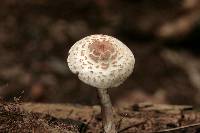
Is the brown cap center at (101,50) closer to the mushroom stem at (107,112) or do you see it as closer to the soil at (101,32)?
the mushroom stem at (107,112)

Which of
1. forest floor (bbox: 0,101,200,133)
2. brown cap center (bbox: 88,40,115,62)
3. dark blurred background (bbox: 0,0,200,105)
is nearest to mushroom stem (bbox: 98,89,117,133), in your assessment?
forest floor (bbox: 0,101,200,133)

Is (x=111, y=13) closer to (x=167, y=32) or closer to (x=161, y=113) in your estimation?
(x=167, y=32)

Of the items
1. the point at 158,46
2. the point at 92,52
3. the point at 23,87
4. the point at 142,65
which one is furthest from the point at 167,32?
the point at 92,52

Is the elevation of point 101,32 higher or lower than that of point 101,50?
higher

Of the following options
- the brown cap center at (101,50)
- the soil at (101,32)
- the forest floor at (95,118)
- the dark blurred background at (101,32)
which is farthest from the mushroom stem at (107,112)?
the dark blurred background at (101,32)

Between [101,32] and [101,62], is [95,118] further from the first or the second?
[101,32]

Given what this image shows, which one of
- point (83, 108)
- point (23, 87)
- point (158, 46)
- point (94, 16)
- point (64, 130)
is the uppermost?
point (94, 16)

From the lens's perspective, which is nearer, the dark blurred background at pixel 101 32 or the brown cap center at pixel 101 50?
the brown cap center at pixel 101 50

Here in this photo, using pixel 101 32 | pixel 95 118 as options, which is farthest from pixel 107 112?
pixel 101 32
